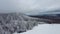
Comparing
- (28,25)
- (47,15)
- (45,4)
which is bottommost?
(28,25)

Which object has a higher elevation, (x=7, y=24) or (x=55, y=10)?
(x=55, y=10)

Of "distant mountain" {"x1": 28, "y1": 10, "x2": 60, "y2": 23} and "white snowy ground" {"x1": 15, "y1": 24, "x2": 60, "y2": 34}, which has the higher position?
"distant mountain" {"x1": 28, "y1": 10, "x2": 60, "y2": 23}

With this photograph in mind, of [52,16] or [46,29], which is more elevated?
[52,16]

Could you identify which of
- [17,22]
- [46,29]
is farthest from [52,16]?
[17,22]

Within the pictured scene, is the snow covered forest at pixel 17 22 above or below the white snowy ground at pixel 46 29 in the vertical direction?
above

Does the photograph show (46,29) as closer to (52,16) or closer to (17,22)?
(52,16)

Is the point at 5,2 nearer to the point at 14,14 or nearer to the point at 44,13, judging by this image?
the point at 14,14

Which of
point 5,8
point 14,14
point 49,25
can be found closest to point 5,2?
point 5,8
